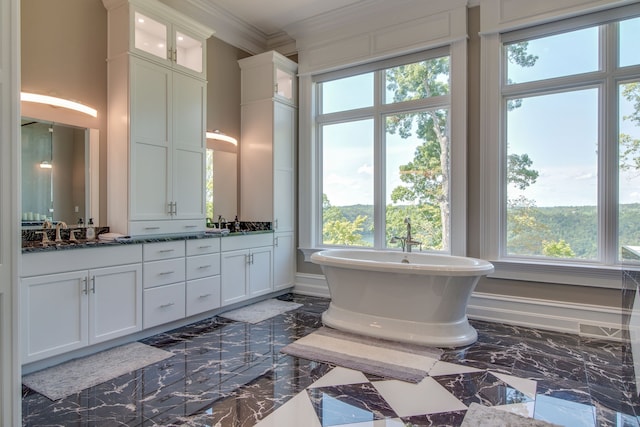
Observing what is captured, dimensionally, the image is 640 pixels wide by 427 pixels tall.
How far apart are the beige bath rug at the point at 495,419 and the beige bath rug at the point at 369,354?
434mm

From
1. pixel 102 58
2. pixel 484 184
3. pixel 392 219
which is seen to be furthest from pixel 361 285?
pixel 102 58

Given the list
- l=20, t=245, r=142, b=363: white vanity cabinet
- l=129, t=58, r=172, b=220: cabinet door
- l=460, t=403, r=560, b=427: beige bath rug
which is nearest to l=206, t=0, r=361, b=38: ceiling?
l=129, t=58, r=172, b=220: cabinet door

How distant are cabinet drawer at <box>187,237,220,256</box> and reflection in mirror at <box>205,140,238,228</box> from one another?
66 centimetres

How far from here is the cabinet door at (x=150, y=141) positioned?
320 cm

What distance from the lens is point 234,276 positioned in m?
3.94

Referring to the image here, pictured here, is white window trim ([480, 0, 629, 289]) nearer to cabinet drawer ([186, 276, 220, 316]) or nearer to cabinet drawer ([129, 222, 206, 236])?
cabinet drawer ([186, 276, 220, 316])

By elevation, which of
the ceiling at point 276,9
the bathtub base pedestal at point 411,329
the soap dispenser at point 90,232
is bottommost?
the bathtub base pedestal at point 411,329

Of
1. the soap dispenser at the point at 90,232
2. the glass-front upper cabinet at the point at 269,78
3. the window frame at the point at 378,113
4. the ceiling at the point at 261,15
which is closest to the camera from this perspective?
the soap dispenser at the point at 90,232

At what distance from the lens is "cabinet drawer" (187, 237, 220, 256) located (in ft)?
11.3

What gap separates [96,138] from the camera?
3.25 m

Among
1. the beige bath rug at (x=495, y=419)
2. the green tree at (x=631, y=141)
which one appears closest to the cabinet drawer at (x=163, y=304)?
the beige bath rug at (x=495, y=419)

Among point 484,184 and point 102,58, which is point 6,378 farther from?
point 484,184

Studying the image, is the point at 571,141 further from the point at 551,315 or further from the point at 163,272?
the point at 163,272

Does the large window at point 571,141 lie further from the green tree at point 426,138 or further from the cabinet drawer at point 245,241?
the cabinet drawer at point 245,241
